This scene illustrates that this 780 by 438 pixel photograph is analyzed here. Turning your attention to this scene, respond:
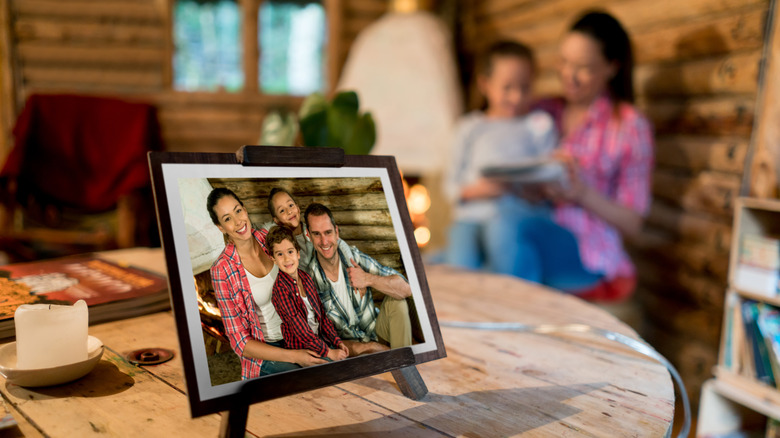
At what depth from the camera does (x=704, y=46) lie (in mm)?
1911

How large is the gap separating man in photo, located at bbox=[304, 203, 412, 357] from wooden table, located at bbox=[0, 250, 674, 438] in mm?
96

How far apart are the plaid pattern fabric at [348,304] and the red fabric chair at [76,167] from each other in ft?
8.16

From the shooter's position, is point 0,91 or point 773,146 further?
point 0,91

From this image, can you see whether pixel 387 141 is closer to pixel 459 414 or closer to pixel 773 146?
pixel 773 146

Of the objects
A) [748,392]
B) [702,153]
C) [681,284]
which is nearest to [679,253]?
[681,284]

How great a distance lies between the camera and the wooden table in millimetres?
558

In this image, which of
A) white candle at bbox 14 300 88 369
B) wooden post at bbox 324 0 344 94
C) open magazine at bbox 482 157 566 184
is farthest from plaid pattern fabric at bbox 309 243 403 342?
wooden post at bbox 324 0 344 94

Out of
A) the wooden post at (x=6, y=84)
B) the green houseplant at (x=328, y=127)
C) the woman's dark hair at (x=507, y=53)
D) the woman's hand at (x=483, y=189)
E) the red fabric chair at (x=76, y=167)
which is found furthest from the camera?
the wooden post at (x=6, y=84)

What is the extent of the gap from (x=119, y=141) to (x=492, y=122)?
2122mm

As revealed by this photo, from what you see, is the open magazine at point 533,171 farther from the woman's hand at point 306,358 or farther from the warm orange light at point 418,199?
the woman's hand at point 306,358

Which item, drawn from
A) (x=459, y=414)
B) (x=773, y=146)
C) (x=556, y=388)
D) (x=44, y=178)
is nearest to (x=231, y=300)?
(x=459, y=414)

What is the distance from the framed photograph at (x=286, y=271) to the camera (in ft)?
1.61

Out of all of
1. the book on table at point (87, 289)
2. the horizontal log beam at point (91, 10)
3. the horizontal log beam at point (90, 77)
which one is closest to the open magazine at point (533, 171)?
the book on table at point (87, 289)

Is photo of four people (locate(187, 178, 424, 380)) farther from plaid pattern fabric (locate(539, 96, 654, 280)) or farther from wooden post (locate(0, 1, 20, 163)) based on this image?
wooden post (locate(0, 1, 20, 163))
